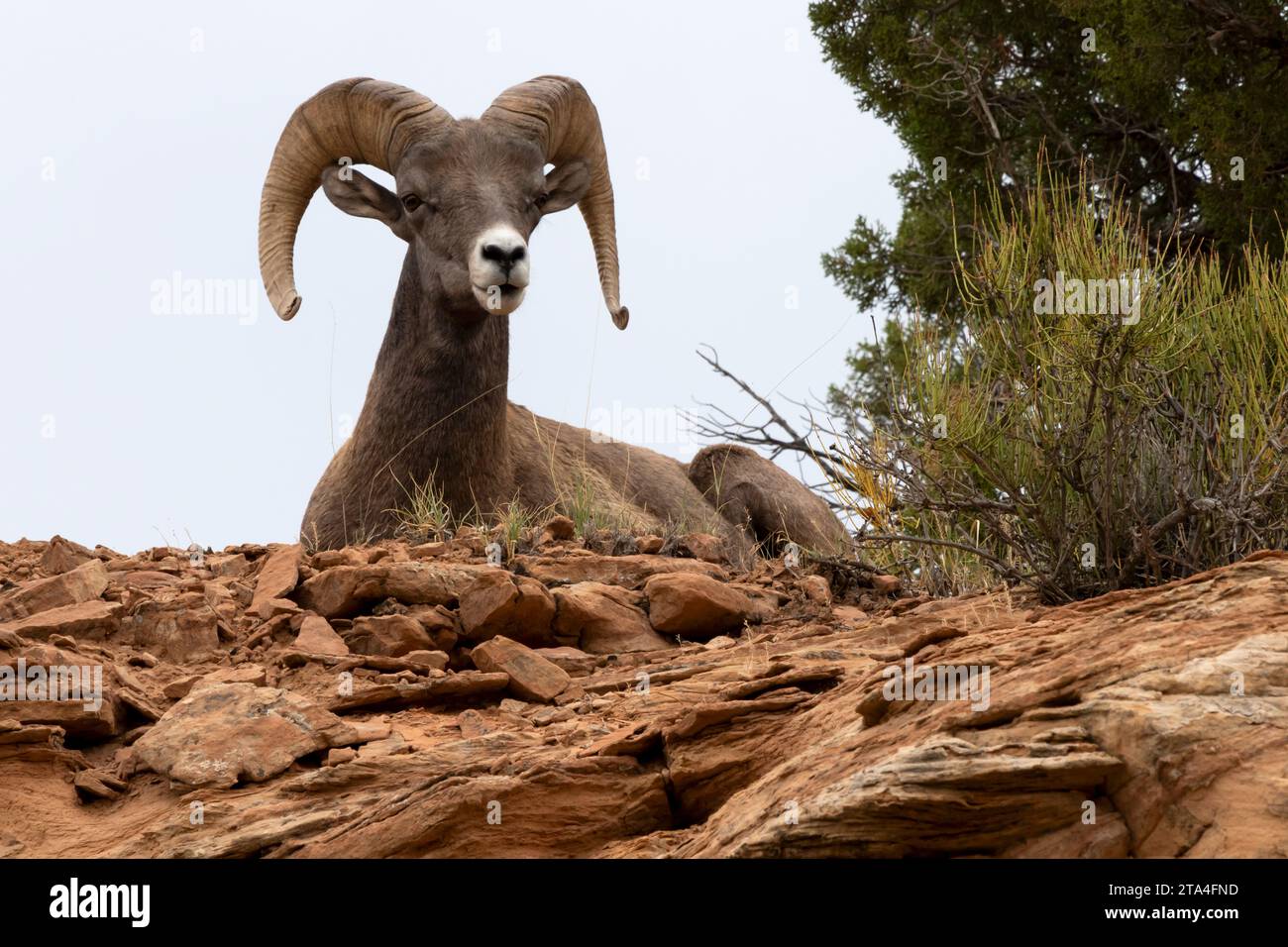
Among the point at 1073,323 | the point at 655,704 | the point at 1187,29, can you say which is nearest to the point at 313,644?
the point at 655,704

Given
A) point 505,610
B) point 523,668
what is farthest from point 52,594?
point 523,668

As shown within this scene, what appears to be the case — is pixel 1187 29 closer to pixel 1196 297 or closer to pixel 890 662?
pixel 1196 297

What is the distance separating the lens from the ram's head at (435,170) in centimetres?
873

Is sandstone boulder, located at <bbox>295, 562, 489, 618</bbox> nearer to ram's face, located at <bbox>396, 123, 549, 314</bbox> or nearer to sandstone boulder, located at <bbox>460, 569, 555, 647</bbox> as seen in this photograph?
sandstone boulder, located at <bbox>460, 569, 555, 647</bbox>

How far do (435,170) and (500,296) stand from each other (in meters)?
1.17

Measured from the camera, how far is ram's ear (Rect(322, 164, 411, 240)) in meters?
9.29

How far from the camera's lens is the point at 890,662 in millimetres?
4879

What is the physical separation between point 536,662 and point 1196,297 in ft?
12.2

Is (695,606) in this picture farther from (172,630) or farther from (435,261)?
(435,261)

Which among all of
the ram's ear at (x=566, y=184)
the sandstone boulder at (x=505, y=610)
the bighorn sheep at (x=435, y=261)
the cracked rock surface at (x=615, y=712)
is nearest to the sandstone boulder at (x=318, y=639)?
the cracked rock surface at (x=615, y=712)

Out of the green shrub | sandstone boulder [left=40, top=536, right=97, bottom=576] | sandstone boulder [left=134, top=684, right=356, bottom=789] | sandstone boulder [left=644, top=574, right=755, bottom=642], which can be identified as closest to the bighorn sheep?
sandstone boulder [left=40, top=536, right=97, bottom=576]

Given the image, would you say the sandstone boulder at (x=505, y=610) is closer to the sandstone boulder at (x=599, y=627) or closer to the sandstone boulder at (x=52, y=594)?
the sandstone boulder at (x=599, y=627)

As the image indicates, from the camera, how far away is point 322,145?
938 cm
